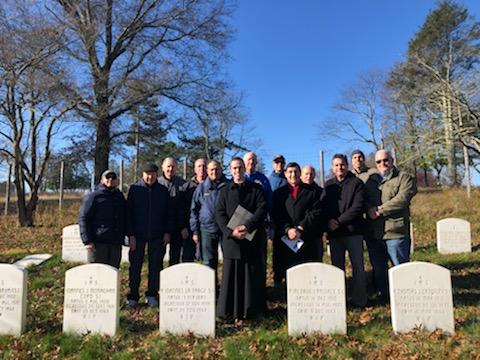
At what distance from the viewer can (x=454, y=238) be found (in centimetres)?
912

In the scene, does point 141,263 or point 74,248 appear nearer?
point 141,263

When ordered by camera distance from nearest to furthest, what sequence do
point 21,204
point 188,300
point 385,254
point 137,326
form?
point 188,300 < point 137,326 < point 385,254 < point 21,204

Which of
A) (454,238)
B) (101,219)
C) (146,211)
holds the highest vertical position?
(146,211)

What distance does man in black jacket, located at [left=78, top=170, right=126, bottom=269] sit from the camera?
5426mm

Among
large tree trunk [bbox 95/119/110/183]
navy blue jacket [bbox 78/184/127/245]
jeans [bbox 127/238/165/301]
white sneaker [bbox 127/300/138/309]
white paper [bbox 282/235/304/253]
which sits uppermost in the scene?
large tree trunk [bbox 95/119/110/183]

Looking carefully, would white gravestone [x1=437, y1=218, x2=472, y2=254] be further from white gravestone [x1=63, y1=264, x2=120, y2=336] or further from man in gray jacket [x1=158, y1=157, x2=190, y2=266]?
white gravestone [x1=63, y1=264, x2=120, y2=336]

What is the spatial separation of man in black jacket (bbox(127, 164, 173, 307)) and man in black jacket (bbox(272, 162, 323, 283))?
67.6 inches

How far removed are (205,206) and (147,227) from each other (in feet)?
3.04

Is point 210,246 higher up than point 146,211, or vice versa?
point 146,211

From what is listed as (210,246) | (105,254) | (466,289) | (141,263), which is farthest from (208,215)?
(466,289)

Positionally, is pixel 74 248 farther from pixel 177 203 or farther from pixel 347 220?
pixel 347 220

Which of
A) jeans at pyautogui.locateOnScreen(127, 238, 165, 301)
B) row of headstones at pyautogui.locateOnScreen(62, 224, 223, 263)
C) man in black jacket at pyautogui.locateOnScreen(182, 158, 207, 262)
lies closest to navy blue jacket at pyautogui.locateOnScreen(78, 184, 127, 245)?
jeans at pyautogui.locateOnScreen(127, 238, 165, 301)

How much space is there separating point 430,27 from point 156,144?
20564mm

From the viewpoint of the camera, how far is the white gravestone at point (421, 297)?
4352 mm
